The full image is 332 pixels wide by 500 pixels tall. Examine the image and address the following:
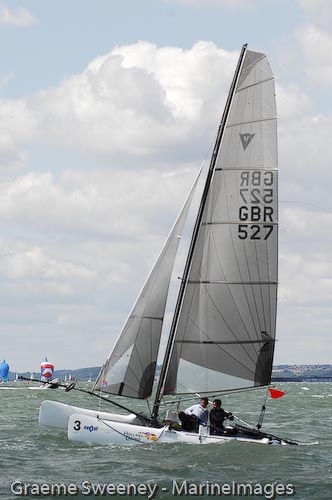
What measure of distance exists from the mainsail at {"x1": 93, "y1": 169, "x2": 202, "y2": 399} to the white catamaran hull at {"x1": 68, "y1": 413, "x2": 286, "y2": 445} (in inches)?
40.4

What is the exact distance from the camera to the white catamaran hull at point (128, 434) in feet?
83.3

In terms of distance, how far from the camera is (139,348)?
87.1 feet

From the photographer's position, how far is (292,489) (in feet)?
67.4

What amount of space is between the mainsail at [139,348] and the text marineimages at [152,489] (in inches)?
231

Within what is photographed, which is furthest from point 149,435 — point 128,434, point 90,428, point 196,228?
point 196,228

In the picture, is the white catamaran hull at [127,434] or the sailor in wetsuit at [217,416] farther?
the sailor in wetsuit at [217,416]

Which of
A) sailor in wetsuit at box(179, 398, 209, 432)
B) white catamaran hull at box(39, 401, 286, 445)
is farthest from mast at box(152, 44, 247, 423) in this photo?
white catamaran hull at box(39, 401, 286, 445)

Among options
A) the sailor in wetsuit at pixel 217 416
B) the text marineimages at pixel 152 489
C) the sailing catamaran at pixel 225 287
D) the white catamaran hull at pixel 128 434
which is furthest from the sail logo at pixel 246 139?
the text marineimages at pixel 152 489

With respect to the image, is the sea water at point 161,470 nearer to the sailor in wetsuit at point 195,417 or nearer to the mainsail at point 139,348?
the sailor in wetsuit at point 195,417

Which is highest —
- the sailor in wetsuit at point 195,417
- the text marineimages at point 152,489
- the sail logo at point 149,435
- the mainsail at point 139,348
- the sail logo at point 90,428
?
the mainsail at point 139,348

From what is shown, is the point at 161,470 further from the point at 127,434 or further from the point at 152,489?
the point at 127,434

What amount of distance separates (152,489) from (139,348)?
22.6ft

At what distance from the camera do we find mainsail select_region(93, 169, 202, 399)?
26.5 m

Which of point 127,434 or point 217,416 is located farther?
point 217,416
